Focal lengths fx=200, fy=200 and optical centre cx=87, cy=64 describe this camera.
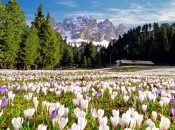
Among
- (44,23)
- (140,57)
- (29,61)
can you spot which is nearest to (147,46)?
(140,57)

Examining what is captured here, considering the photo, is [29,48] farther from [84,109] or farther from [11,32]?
[84,109]

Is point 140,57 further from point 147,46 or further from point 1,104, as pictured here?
point 1,104

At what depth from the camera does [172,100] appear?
4176 mm

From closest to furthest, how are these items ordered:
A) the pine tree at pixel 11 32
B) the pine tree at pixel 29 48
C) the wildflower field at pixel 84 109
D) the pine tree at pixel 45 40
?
the wildflower field at pixel 84 109, the pine tree at pixel 11 32, the pine tree at pixel 29 48, the pine tree at pixel 45 40

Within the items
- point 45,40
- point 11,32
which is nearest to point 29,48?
point 11,32

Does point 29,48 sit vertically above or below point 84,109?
above

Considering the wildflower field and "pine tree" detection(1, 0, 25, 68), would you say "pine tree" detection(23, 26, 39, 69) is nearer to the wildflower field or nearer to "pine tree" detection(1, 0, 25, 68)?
"pine tree" detection(1, 0, 25, 68)

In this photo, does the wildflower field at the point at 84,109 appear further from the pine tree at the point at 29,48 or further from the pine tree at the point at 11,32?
the pine tree at the point at 29,48

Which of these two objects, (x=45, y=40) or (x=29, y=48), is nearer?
(x=29, y=48)

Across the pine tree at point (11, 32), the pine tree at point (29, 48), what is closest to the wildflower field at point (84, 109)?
the pine tree at point (11, 32)

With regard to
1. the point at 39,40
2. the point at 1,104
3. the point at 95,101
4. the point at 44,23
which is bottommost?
the point at 95,101

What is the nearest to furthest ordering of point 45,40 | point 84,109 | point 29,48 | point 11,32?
point 84,109, point 11,32, point 29,48, point 45,40

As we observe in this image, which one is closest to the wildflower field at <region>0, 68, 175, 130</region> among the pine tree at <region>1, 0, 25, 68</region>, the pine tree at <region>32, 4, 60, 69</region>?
the pine tree at <region>1, 0, 25, 68</region>

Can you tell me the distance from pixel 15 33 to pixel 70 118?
42175 mm
